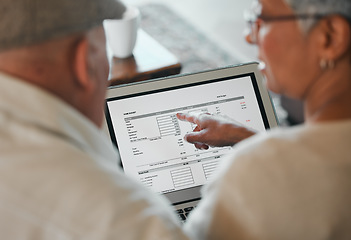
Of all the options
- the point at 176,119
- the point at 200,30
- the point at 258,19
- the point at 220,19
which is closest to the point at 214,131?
the point at 176,119

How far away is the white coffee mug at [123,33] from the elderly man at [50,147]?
964mm

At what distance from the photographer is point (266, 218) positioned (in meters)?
0.80

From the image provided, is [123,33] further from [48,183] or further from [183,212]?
[48,183]

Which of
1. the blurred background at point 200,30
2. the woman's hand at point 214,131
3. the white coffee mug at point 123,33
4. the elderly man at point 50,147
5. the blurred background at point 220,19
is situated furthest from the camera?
the blurred background at point 220,19

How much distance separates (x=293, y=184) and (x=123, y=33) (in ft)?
3.67

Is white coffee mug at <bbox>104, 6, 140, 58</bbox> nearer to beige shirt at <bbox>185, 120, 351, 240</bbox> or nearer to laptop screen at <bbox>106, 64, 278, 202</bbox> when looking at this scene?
laptop screen at <bbox>106, 64, 278, 202</bbox>

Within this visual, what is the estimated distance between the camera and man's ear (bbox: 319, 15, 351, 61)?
76cm

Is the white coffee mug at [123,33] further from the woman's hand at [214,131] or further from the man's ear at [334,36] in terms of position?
the man's ear at [334,36]

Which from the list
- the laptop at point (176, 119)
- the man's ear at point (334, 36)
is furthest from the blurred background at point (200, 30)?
the man's ear at point (334, 36)

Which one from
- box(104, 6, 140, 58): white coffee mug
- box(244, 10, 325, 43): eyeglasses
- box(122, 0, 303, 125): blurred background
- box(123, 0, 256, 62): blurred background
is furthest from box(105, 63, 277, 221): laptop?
box(123, 0, 256, 62): blurred background

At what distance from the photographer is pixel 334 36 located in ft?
2.53

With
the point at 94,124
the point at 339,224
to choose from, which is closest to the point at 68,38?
the point at 94,124

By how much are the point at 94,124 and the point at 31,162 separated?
158 mm

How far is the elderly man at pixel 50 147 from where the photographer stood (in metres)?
0.74
